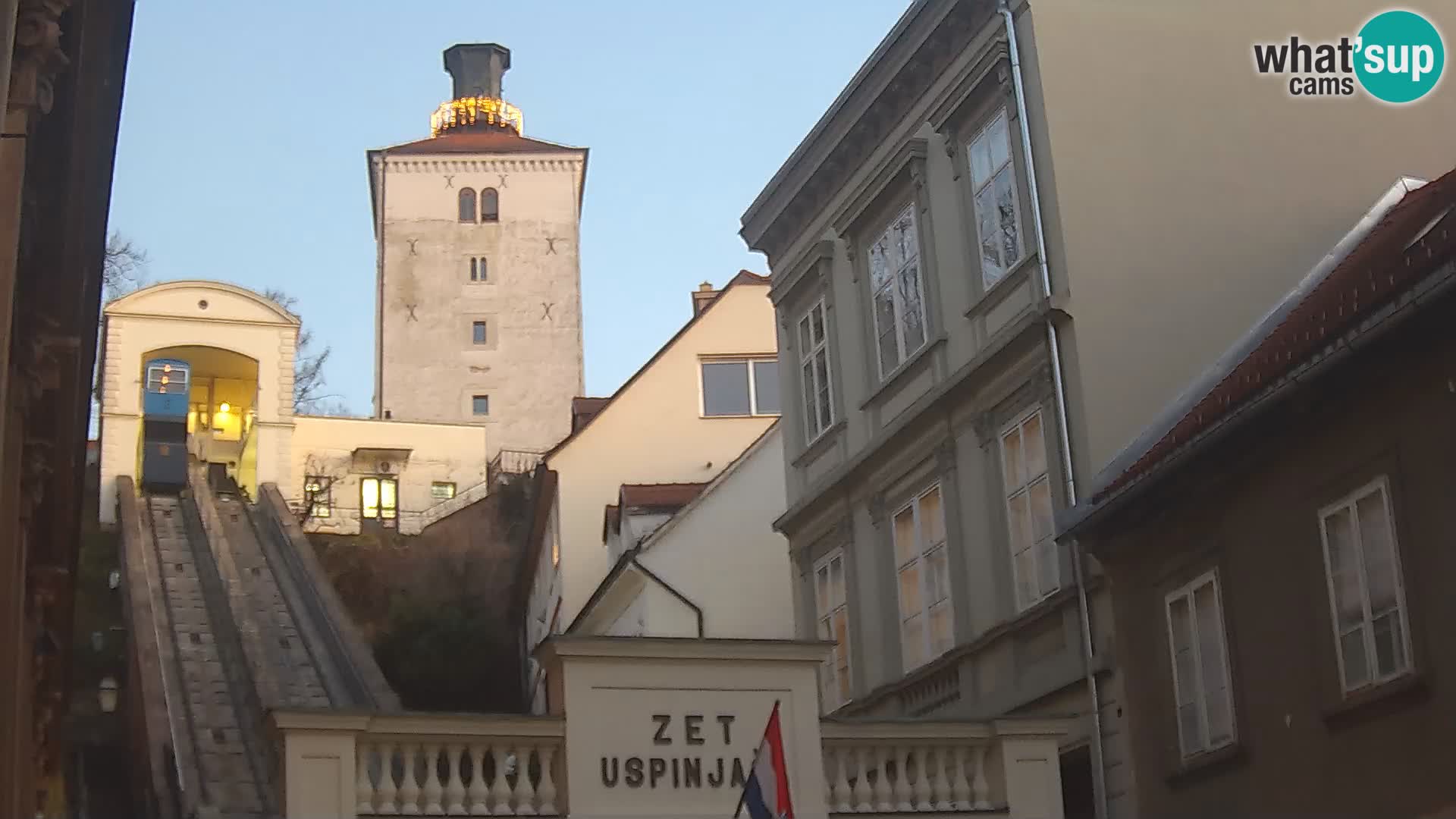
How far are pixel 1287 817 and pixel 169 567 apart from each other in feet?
93.0

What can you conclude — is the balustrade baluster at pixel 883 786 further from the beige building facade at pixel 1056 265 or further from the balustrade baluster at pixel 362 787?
the balustrade baluster at pixel 362 787

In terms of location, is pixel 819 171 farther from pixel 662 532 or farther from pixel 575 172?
pixel 575 172

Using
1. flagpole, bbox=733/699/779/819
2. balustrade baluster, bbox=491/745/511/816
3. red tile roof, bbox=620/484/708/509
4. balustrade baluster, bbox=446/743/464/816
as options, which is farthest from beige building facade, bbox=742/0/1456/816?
red tile roof, bbox=620/484/708/509

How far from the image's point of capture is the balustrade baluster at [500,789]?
48.5 feet

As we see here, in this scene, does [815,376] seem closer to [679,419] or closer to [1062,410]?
[1062,410]

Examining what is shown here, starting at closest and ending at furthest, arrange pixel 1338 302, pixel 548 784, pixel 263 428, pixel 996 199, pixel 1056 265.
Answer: pixel 548 784 < pixel 1338 302 < pixel 1056 265 < pixel 996 199 < pixel 263 428

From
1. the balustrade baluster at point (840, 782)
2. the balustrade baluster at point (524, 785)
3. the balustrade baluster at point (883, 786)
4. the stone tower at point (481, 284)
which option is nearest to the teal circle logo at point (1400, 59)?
the balustrade baluster at point (883, 786)

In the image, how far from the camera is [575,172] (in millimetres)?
90625

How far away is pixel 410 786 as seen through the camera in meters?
14.5

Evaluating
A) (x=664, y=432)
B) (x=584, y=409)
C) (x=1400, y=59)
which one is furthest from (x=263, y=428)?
(x=1400, y=59)

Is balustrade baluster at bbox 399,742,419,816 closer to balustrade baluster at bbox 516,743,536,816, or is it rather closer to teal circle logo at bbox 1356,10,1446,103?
balustrade baluster at bbox 516,743,536,816

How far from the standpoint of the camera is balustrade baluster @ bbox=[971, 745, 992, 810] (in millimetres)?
16203

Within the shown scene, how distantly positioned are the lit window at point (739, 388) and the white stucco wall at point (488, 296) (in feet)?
134

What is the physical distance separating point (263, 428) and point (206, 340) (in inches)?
131
